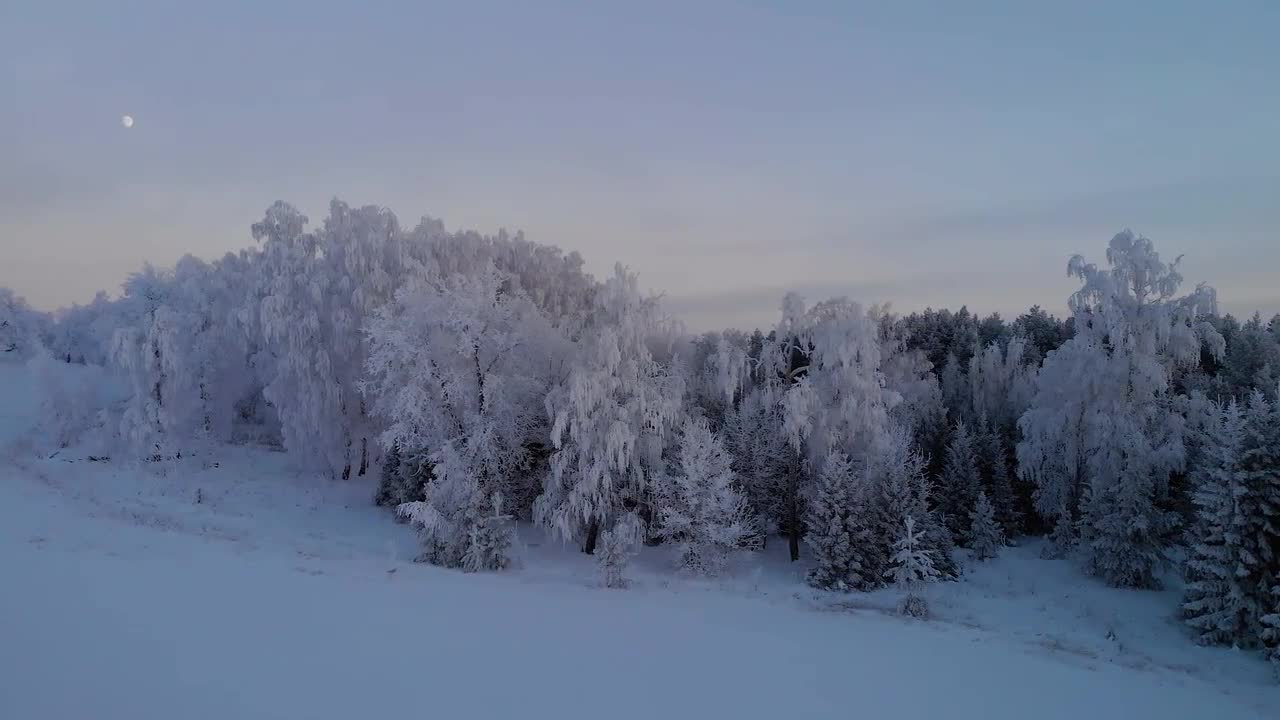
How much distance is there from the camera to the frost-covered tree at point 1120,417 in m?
22.2

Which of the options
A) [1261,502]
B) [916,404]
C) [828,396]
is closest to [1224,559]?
[1261,502]

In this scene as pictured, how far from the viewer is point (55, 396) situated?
30.7m

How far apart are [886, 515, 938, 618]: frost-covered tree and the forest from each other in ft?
0.37

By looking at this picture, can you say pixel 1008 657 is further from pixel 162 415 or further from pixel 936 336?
pixel 936 336

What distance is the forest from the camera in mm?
20031

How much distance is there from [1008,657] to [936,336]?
4330 centimetres

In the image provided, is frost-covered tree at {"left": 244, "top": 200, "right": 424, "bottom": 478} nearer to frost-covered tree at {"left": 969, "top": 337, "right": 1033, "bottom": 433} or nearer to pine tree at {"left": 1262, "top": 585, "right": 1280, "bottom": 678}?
pine tree at {"left": 1262, "top": 585, "right": 1280, "bottom": 678}

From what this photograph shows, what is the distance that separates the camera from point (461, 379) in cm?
2392

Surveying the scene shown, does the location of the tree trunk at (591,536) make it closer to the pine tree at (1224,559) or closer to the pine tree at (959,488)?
the pine tree at (959,488)

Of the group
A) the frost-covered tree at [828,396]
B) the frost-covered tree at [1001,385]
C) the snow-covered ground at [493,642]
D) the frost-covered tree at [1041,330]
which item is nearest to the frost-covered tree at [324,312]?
the snow-covered ground at [493,642]

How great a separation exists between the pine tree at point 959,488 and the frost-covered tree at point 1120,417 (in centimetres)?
179

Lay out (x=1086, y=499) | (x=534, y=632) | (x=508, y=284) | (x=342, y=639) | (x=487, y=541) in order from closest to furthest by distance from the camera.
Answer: (x=342, y=639) → (x=534, y=632) → (x=487, y=541) → (x=1086, y=499) → (x=508, y=284)

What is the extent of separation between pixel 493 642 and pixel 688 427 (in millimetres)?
13794

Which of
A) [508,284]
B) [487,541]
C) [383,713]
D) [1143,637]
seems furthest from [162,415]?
[1143,637]
